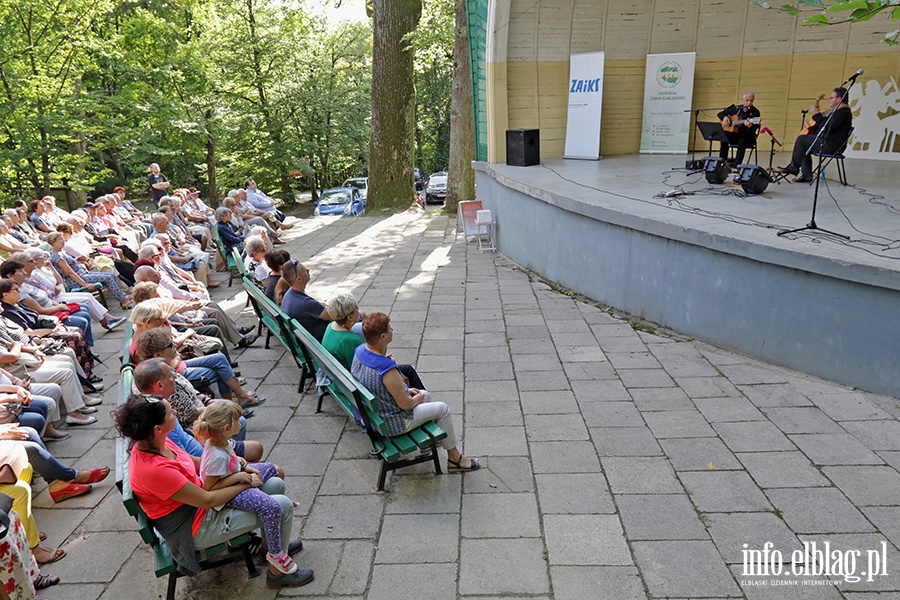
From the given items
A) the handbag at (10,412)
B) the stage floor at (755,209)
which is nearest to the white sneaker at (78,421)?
the handbag at (10,412)

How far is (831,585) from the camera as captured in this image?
298cm

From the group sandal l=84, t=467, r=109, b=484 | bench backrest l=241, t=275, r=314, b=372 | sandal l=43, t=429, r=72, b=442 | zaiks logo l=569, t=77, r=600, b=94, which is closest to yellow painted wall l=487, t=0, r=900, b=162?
zaiks logo l=569, t=77, r=600, b=94

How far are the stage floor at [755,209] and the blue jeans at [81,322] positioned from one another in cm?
564

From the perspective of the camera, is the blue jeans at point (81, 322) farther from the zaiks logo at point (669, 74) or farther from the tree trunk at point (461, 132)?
the zaiks logo at point (669, 74)

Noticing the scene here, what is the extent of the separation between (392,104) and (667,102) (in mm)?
6566

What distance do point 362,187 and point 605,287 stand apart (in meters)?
19.7

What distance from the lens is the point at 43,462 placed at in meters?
3.77

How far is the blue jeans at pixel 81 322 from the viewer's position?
611 centimetres

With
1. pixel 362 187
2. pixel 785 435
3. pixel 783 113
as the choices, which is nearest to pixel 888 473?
pixel 785 435

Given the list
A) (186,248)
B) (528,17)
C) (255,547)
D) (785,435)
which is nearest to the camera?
(255,547)

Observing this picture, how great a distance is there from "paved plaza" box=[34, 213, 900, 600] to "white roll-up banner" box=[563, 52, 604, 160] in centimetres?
699

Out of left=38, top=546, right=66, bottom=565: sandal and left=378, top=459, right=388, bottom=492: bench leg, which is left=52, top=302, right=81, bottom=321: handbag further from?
left=378, top=459, right=388, bottom=492: bench leg

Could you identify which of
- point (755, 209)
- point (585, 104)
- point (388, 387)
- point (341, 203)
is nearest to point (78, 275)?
point (388, 387)

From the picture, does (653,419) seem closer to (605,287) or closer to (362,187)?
(605,287)
